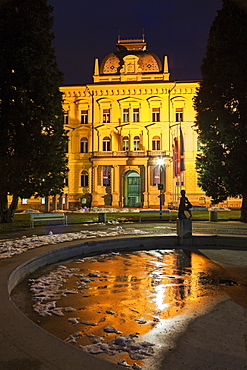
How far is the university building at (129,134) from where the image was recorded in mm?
39969

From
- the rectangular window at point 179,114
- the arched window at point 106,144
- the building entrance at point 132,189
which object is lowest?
the building entrance at point 132,189

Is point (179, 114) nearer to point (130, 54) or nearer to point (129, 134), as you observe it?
point (129, 134)

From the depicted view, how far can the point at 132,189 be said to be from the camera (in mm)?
43719

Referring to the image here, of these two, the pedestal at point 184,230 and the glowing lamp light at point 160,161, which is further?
the glowing lamp light at point 160,161

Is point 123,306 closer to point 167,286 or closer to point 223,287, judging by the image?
point 167,286

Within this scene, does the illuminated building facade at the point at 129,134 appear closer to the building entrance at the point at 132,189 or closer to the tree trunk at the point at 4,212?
the building entrance at the point at 132,189

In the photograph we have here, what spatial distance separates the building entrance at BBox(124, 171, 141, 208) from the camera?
138ft

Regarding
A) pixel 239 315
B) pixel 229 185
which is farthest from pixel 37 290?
pixel 229 185

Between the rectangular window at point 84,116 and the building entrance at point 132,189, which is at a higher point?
the rectangular window at point 84,116

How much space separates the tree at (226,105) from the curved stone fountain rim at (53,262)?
10759mm

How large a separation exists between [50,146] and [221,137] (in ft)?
36.6

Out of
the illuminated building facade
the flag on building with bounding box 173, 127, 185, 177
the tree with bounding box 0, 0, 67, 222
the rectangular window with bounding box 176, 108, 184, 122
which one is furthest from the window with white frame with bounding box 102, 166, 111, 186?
the tree with bounding box 0, 0, 67, 222

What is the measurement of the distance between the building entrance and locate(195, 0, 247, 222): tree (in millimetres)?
20642

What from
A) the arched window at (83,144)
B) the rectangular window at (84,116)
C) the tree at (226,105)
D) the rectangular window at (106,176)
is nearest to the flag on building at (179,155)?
the tree at (226,105)
